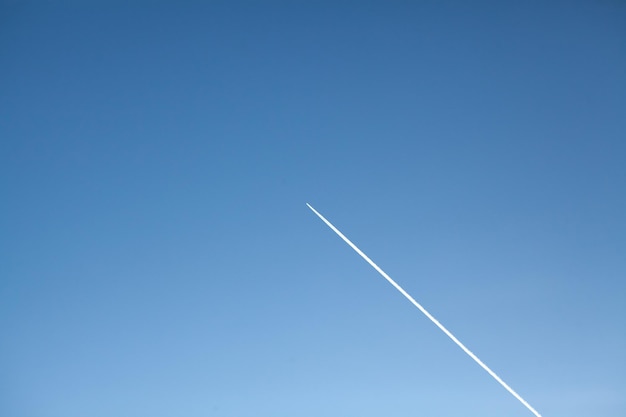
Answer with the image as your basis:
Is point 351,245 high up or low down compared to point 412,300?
up

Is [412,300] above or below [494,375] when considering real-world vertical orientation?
above

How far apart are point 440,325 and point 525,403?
1544 millimetres

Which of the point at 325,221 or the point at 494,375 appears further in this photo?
the point at 325,221

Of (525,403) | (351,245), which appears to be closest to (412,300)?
(351,245)

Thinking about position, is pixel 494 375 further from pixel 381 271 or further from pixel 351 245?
pixel 351 245

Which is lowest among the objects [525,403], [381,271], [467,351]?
[525,403]

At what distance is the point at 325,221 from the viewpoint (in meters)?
9.77

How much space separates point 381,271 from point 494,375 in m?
2.16

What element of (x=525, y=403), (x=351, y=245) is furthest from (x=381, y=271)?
(x=525, y=403)

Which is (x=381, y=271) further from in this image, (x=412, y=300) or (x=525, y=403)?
(x=525, y=403)

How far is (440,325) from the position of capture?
9320 millimetres

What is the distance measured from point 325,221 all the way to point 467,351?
111 inches

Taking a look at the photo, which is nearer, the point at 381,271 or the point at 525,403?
the point at 525,403

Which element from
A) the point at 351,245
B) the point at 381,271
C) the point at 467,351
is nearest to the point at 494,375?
the point at 467,351
